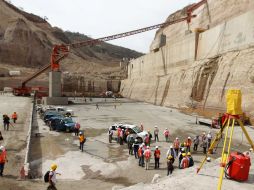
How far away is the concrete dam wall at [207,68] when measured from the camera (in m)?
39.8

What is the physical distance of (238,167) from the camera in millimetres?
10047

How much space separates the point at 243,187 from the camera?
31.5 ft

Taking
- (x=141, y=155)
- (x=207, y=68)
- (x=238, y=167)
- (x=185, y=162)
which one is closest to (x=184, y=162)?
(x=185, y=162)

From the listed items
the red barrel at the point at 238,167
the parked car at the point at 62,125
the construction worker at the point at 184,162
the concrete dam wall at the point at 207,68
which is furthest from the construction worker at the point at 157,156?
the concrete dam wall at the point at 207,68

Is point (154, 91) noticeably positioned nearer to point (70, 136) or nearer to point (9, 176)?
point (70, 136)

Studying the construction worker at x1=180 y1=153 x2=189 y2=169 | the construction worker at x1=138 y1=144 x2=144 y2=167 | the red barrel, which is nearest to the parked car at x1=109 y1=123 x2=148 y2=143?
the construction worker at x1=138 y1=144 x2=144 y2=167

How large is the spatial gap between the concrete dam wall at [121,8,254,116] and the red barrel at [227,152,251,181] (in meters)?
26.0

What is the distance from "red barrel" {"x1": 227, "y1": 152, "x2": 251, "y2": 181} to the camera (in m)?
9.98

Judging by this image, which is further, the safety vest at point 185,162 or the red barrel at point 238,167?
the safety vest at point 185,162

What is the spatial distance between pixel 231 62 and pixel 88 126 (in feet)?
76.3

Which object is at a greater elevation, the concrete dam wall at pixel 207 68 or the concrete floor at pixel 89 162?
the concrete dam wall at pixel 207 68

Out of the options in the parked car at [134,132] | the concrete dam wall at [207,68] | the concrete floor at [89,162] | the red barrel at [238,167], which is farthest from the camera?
the concrete dam wall at [207,68]

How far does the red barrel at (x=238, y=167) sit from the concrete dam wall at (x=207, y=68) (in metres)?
26.0

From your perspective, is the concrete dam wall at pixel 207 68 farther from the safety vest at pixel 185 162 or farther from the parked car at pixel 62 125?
the safety vest at pixel 185 162
